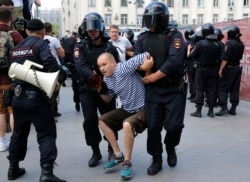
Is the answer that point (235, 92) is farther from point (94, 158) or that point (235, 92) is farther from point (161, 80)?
point (94, 158)

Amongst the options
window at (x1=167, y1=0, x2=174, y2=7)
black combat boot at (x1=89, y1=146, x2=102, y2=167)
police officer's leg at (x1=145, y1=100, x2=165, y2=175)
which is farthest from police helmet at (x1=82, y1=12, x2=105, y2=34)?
window at (x1=167, y1=0, x2=174, y2=7)

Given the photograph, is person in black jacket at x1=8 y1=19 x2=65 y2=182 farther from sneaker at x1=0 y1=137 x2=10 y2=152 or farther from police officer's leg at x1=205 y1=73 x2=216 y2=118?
police officer's leg at x1=205 y1=73 x2=216 y2=118

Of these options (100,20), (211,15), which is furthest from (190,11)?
(100,20)

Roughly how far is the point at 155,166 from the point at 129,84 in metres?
1.00

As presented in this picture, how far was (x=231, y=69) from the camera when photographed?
7590 mm

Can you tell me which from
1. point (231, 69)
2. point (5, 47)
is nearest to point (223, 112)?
point (231, 69)

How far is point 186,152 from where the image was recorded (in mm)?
5008

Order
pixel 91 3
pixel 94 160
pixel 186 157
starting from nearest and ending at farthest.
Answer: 1. pixel 94 160
2. pixel 186 157
3. pixel 91 3

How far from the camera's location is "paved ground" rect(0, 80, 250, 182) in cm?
413

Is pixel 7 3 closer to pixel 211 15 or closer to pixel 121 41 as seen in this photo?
pixel 121 41

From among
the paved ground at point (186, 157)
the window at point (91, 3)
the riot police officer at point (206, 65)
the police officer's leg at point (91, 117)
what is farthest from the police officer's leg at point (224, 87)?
the window at point (91, 3)

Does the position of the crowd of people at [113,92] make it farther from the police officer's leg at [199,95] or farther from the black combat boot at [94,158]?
the police officer's leg at [199,95]

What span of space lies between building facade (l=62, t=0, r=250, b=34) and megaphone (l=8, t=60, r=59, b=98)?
5053cm

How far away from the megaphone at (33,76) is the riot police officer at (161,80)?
100cm
